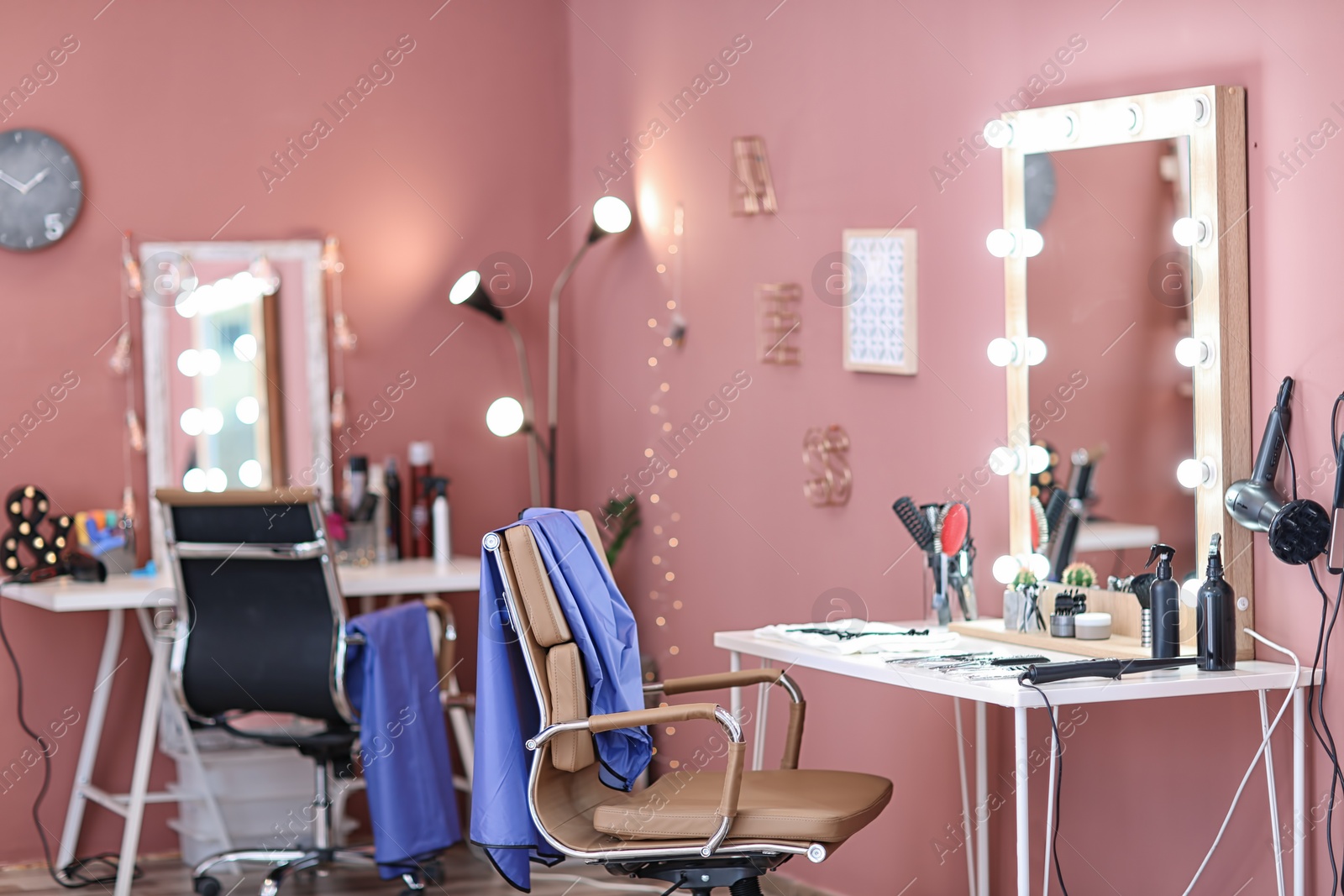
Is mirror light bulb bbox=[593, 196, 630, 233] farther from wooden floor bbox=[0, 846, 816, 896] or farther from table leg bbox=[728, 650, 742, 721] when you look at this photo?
wooden floor bbox=[0, 846, 816, 896]

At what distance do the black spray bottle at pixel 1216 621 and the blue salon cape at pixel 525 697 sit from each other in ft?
3.11

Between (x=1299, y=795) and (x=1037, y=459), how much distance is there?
814mm

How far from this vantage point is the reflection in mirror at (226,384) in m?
4.27

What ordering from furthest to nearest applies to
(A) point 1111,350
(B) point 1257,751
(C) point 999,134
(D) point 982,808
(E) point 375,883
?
1. (E) point 375,883
2. (D) point 982,808
3. (C) point 999,134
4. (A) point 1111,350
5. (B) point 1257,751

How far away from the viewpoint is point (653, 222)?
4305mm

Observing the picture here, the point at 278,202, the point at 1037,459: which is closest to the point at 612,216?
the point at 278,202

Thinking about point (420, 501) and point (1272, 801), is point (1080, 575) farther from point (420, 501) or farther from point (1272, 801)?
point (420, 501)

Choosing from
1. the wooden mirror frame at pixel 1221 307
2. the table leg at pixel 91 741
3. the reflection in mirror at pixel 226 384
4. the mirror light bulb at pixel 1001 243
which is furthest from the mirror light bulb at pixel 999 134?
the table leg at pixel 91 741

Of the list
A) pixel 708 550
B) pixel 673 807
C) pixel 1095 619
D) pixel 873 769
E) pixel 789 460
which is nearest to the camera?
pixel 673 807

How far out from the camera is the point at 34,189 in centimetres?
410

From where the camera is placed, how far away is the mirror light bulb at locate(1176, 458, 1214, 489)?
2.61 meters

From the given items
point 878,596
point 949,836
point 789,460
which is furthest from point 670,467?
point 949,836

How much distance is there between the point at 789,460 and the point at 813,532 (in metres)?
0.20

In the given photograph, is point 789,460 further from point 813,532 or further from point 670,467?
point 670,467
